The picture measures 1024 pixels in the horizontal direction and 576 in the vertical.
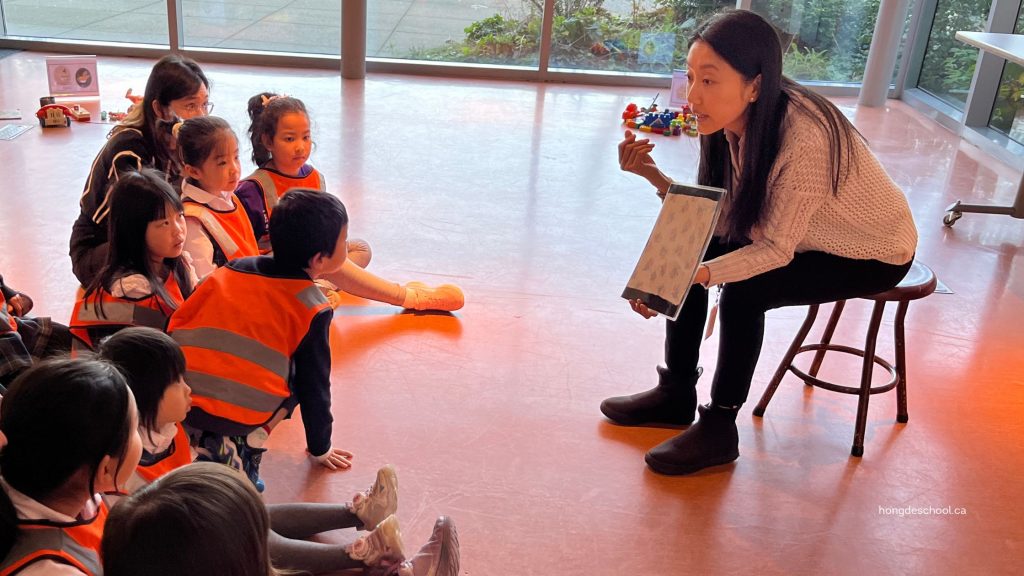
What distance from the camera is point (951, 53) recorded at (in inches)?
253

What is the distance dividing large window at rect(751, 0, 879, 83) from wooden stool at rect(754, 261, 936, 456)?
4.50m

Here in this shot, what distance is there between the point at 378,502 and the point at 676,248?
910 millimetres

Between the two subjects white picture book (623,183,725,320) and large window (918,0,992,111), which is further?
large window (918,0,992,111)

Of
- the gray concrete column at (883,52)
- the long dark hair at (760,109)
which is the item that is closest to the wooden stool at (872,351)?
the long dark hair at (760,109)

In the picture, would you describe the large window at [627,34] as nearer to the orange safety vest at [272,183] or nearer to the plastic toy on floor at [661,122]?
the plastic toy on floor at [661,122]

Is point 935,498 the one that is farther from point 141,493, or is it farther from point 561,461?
point 141,493

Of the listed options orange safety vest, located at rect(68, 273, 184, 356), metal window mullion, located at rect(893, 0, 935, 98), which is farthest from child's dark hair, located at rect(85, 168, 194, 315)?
metal window mullion, located at rect(893, 0, 935, 98)

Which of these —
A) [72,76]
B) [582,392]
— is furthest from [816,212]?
[72,76]

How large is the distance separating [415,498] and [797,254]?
110 cm

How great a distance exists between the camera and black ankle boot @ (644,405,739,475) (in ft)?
7.93

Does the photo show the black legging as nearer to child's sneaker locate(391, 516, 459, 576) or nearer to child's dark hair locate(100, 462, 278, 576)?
child's sneaker locate(391, 516, 459, 576)

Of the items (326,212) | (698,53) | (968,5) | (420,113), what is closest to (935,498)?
(698,53)

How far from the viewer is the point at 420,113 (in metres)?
5.79

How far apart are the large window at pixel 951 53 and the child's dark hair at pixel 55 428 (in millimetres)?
6026
